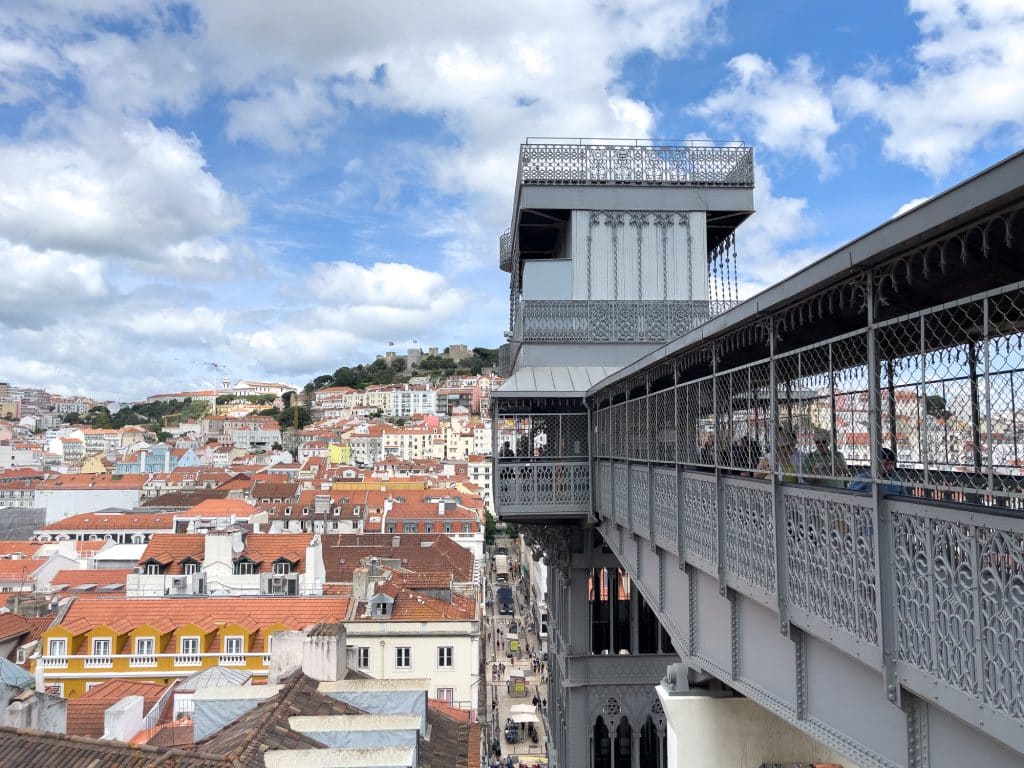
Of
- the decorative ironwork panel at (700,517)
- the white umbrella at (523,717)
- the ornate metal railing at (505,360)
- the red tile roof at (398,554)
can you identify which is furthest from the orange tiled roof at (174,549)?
the decorative ironwork panel at (700,517)

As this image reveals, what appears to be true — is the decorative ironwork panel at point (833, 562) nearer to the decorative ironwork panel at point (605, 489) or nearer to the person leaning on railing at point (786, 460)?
the person leaning on railing at point (786, 460)

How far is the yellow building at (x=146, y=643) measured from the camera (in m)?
26.8

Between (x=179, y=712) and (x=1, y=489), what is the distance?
301 feet

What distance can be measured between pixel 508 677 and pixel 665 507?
4184 cm

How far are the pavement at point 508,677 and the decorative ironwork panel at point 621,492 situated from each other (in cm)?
2030

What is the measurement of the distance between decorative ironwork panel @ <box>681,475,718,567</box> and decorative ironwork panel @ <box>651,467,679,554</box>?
232mm

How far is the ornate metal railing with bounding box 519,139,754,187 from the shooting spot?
15.2 metres

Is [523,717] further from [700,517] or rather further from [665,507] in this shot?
[700,517]

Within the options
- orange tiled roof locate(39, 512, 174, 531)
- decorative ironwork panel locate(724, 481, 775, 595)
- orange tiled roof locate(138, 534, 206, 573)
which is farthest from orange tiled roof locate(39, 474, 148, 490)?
decorative ironwork panel locate(724, 481, 775, 595)

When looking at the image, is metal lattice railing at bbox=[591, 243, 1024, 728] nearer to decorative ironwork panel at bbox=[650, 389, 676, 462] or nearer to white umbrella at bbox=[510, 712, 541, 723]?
decorative ironwork panel at bbox=[650, 389, 676, 462]

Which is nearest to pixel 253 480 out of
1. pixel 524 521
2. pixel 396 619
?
pixel 396 619

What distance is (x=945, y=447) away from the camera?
153 inches

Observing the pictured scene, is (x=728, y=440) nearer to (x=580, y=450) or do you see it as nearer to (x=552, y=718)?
(x=580, y=450)

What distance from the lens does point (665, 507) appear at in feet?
26.2
